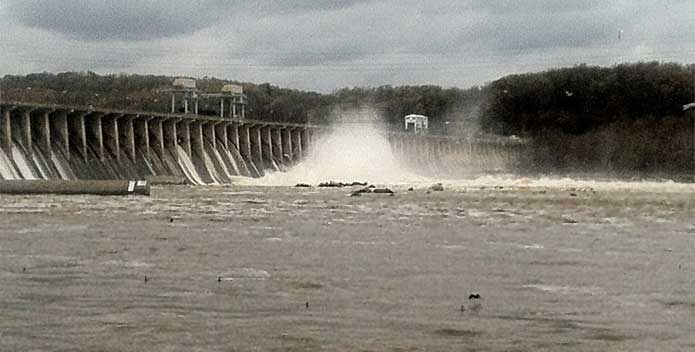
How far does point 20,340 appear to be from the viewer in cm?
1002

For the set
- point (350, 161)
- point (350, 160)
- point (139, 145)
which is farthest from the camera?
point (350, 160)

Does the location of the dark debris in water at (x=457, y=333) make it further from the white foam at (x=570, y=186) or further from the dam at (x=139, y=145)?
the white foam at (x=570, y=186)

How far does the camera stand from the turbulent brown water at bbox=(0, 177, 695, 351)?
10.5m

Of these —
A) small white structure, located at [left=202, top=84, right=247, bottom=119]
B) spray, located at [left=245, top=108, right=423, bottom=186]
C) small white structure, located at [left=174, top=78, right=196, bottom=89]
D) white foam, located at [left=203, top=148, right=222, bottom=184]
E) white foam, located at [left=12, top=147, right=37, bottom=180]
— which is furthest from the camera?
small white structure, located at [left=202, top=84, right=247, bottom=119]

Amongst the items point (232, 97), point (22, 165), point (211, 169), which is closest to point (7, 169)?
point (22, 165)

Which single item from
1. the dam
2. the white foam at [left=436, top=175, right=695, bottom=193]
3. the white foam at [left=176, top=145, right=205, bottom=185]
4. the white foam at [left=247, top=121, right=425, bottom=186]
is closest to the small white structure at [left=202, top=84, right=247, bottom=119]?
the white foam at [left=247, top=121, right=425, bottom=186]

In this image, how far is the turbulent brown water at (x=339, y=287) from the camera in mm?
10523

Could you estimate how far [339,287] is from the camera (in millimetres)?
14500

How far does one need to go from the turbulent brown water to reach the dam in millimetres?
33300

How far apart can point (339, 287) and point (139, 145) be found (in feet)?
205

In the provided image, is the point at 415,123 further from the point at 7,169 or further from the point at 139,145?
the point at 7,169

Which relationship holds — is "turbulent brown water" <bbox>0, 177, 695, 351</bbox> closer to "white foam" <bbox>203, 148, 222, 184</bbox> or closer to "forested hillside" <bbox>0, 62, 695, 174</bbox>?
"white foam" <bbox>203, 148, 222, 184</bbox>

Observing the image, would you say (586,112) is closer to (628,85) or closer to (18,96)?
(628,85)

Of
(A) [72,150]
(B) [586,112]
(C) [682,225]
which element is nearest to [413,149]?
(B) [586,112]
